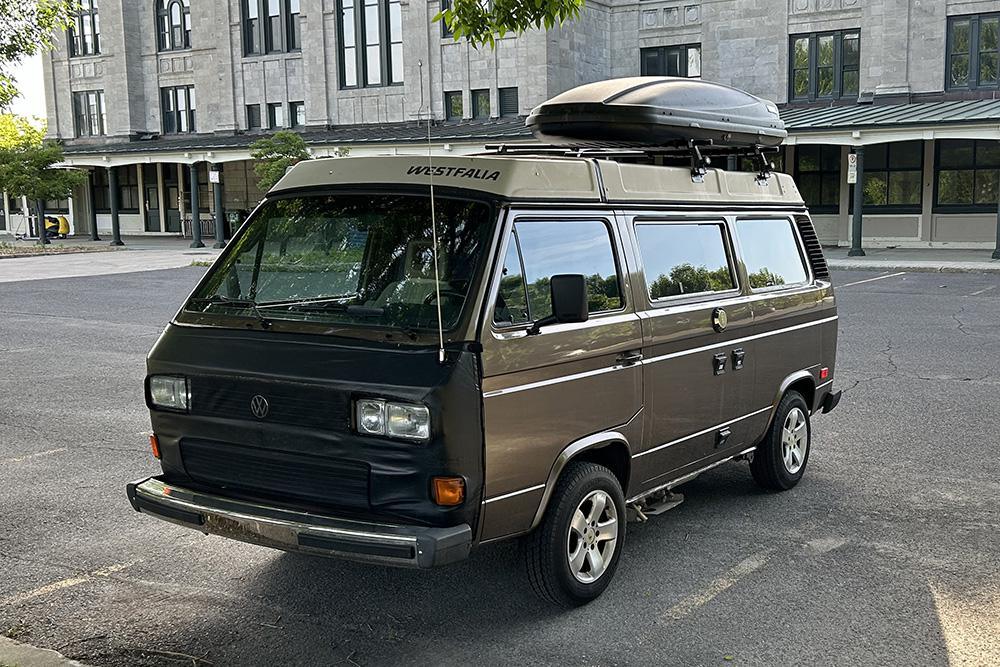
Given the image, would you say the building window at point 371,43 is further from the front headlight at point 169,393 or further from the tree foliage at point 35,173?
the front headlight at point 169,393

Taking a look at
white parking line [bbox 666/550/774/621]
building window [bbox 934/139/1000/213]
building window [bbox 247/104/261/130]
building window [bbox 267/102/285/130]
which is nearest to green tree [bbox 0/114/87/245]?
building window [bbox 247/104/261/130]

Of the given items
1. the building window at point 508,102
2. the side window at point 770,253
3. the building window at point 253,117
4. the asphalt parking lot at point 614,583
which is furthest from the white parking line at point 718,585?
the building window at point 253,117

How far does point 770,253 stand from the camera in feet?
23.2

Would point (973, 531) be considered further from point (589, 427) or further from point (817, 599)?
point (589, 427)

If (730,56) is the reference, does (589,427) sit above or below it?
below

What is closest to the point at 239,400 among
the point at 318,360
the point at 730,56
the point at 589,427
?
the point at 318,360

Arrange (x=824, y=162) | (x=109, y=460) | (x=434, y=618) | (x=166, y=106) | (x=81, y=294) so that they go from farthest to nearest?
1. (x=166, y=106)
2. (x=824, y=162)
3. (x=81, y=294)
4. (x=109, y=460)
5. (x=434, y=618)

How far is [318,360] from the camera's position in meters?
4.71

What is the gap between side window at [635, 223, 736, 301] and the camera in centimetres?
580

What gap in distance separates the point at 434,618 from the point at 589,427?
3.82 feet

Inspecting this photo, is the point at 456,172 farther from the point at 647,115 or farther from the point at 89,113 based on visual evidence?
the point at 89,113

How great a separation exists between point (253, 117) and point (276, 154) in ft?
40.1

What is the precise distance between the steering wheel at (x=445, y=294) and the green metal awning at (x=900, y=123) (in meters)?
26.0

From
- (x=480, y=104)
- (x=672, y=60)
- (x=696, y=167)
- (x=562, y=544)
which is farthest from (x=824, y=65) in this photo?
(x=562, y=544)
